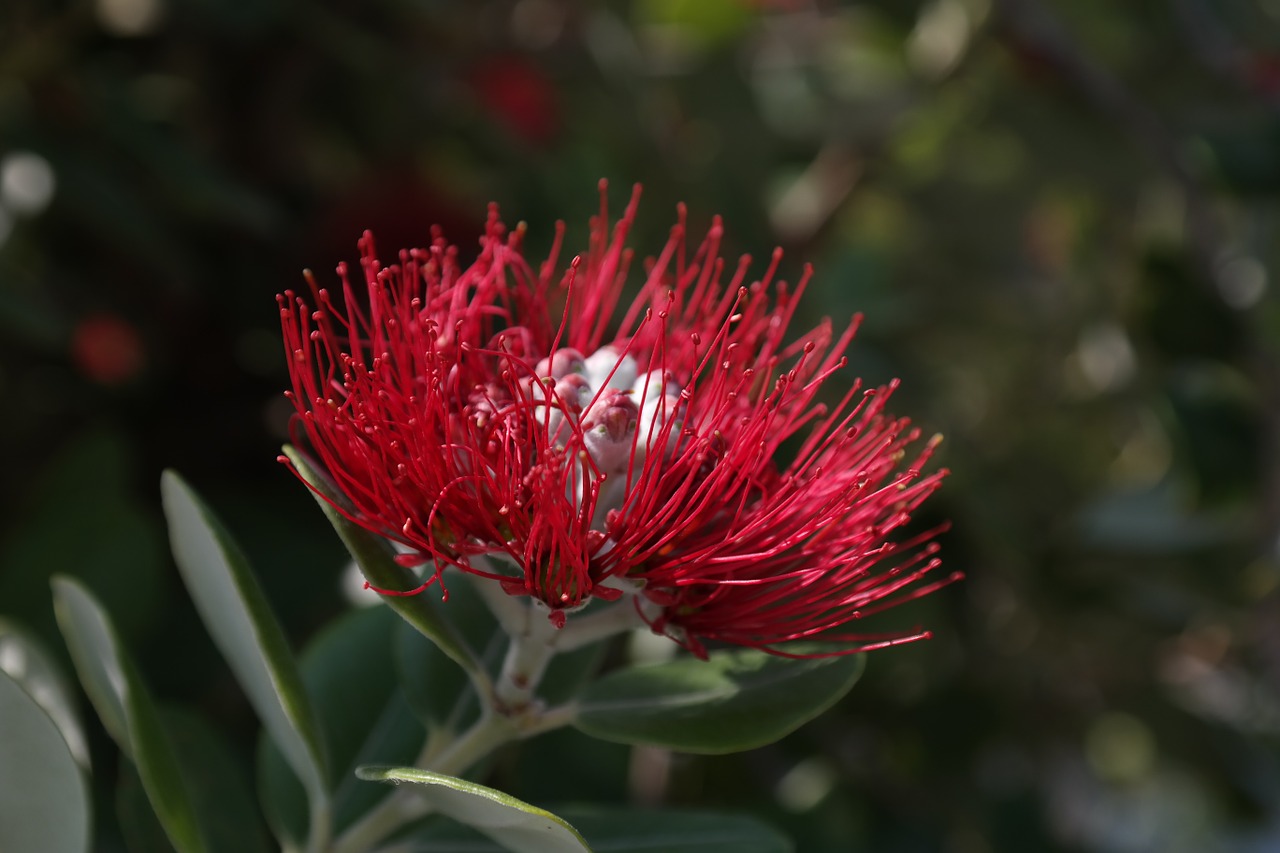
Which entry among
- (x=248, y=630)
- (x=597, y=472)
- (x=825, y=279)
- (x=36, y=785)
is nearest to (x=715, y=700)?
(x=597, y=472)

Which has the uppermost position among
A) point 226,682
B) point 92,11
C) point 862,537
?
point 92,11

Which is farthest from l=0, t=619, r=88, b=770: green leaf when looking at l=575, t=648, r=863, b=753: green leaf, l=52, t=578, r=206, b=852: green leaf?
l=575, t=648, r=863, b=753: green leaf

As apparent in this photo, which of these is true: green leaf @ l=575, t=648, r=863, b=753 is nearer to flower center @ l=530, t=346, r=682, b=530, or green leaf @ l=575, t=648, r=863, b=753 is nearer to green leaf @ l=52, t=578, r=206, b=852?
flower center @ l=530, t=346, r=682, b=530

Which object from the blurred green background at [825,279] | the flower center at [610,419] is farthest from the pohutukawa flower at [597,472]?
the blurred green background at [825,279]

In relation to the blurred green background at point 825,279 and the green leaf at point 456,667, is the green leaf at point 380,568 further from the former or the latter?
the blurred green background at point 825,279

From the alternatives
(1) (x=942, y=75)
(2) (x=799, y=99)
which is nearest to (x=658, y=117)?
(2) (x=799, y=99)

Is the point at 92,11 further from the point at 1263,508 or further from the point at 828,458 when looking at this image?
the point at 1263,508

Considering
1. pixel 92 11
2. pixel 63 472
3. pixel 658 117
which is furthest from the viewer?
pixel 658 117
